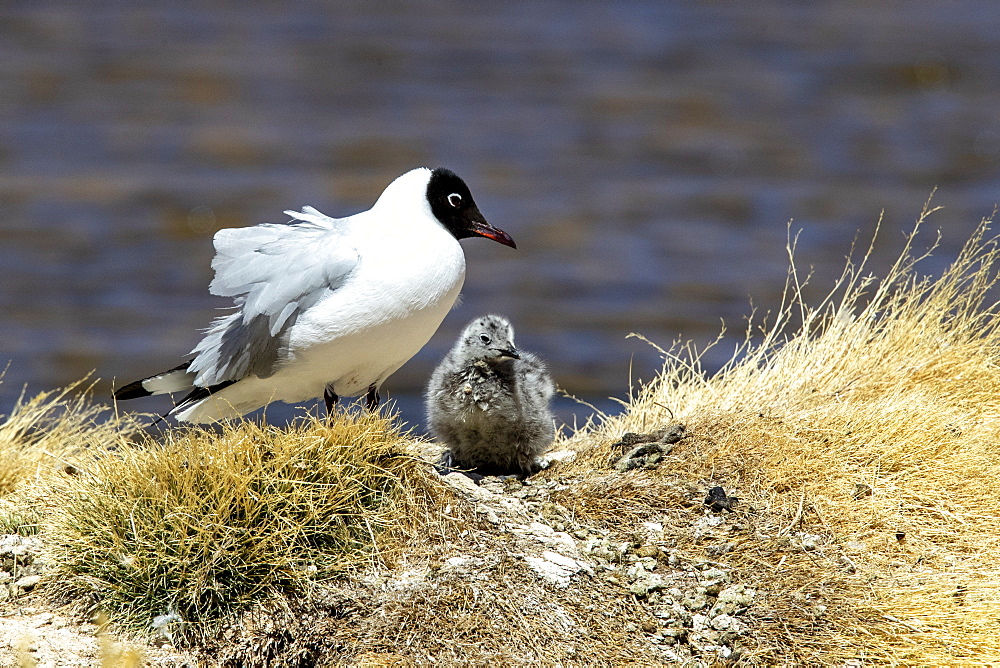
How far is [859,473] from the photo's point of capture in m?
5.68

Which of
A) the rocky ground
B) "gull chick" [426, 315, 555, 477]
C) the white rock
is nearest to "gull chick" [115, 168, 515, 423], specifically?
"gull chick" [426, 315, 555, 477]

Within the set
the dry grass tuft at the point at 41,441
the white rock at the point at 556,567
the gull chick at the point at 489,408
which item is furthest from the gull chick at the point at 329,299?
the white rock at the point at 556,567

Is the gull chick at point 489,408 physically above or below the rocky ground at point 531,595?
above

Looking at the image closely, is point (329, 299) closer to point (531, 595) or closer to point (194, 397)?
point (194, 397)

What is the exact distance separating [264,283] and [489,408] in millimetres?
1175

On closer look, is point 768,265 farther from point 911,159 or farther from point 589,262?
point 911,159

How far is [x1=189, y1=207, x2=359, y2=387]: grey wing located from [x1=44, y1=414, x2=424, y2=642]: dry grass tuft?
0.66 meters

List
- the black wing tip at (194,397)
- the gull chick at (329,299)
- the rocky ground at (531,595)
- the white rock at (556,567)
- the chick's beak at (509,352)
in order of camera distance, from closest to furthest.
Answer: the rocky ground at (531,595) → the white rock at (556,567) → the gull chick at (329,299) → the chick's beak at (509,352) → the black wing tip at (194,397)

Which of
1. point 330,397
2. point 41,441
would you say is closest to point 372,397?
point 330,397

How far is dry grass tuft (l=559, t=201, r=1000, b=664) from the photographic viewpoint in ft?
16.0

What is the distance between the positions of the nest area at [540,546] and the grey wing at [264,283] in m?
0.61

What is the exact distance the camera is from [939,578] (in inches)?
201

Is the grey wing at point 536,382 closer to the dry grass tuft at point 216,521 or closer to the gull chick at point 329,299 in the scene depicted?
the gull chick at point 329,299

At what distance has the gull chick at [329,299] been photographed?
5656 millimetres
